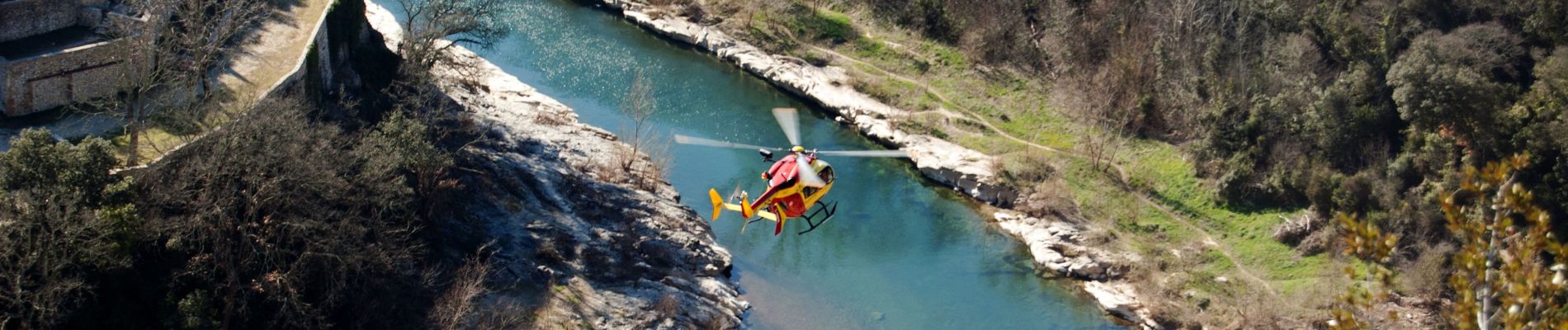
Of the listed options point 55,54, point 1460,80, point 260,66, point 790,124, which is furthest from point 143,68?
point 1460,80

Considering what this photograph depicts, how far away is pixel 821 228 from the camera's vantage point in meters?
38.0

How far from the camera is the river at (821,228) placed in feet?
113

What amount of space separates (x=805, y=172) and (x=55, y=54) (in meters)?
16.4

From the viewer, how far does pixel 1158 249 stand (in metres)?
37.8

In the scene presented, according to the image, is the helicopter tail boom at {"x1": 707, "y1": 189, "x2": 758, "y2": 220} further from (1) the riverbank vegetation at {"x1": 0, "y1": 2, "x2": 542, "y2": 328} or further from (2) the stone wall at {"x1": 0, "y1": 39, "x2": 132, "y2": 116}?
(2) the stone wall at {"x1": 0, "y1": 39, "x2": 132, "y2": 116}

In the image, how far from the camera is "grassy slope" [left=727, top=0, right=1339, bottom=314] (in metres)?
37.0

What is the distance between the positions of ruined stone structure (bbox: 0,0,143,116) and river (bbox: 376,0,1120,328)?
14.3 m

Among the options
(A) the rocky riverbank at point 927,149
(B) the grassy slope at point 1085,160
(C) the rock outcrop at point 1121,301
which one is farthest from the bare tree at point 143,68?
(B) the grassy slope at point 1085,160

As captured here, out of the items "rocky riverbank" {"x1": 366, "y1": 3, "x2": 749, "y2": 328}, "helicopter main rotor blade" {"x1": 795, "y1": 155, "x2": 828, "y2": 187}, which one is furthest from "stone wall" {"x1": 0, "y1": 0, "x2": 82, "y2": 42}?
"helicopter main rotor blade" {"x1": 795, "y1": 155, "x2": 828, "y2": 187}

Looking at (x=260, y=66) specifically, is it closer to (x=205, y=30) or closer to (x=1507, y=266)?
(x=205, y=30)

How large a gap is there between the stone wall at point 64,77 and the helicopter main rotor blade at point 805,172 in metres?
13.9

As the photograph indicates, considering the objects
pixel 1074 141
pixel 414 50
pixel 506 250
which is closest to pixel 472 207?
pixel 506 250

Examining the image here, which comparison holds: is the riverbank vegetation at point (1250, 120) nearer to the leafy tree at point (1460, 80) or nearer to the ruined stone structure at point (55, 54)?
the leafy tree at point (1460, 80)

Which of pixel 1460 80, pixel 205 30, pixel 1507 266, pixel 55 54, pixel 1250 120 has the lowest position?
pixel 55 54
